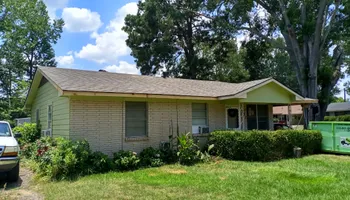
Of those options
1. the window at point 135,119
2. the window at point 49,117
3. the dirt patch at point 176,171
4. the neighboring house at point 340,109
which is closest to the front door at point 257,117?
the window at point 135,119

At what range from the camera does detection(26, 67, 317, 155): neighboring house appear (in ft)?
32.6

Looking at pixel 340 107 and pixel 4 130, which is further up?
pixel 340 107

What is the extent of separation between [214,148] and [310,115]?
1252 centimetres

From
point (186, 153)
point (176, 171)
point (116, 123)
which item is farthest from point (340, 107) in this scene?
point (116, 123)

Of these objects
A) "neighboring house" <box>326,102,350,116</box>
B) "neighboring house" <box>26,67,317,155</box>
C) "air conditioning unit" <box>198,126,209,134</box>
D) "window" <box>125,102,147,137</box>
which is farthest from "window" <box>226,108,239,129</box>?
"neighboring house" <box>326,102,350,116</box>

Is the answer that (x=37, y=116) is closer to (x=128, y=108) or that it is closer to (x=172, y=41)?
(x=128, y=108)

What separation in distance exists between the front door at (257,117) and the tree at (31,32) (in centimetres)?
2901

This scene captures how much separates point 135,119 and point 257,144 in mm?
5013

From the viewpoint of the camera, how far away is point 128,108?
11.1 m

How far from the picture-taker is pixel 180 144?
35.2ft

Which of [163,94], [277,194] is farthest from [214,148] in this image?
[277,194]

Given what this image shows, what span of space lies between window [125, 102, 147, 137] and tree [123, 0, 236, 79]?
19546mm

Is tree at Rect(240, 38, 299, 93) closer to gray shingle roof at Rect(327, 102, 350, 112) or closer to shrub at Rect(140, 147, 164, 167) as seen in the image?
gray shingle roof at Rect(327, 102, 350, 112)

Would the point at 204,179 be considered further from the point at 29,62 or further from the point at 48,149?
the point at 29,62
